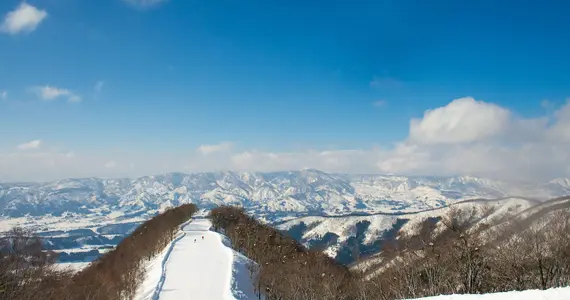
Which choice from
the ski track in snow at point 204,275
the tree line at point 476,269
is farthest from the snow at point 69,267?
the tree line at point 476,269

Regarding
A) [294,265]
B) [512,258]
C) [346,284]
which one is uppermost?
[512,258]

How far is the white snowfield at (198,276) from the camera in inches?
1483

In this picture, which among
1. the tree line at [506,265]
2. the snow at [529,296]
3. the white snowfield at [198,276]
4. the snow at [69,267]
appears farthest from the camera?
the snow at [69,267]

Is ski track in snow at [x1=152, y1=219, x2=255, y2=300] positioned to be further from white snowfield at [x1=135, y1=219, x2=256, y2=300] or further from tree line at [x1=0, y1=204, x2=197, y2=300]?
Result: tree line at [x1=0, y1=204, x2=197, y2=300]

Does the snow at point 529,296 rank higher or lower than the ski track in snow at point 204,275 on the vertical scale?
higher

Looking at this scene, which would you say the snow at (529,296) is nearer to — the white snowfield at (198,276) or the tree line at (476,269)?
the tree line at (476,269)

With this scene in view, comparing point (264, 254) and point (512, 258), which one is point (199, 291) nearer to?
point (264, 254)

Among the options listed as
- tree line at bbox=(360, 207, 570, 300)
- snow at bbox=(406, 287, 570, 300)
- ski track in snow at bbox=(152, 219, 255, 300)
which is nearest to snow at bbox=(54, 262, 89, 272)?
ski track in snow at bbox=(152, 219, 255, 300)

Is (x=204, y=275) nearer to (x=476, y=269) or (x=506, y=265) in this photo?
(x=476, y=269)

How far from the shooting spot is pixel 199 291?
38.3 m

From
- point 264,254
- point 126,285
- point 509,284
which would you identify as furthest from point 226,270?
point 509,284

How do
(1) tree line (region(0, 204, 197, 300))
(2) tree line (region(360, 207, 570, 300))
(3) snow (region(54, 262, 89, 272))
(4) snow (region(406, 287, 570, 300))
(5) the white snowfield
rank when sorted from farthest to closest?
(3) snow (region(54, 262, 89, 272))
(5) the white snowfield
(2) tree line (region(360, 207, 570, 300))
(1) tree line (region(0, 204, 197, 300))
(4) snow (region(406, 287, 570, 300))

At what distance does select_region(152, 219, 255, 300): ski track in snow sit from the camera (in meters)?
37.7

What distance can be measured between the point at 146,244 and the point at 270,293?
40.5 metres
